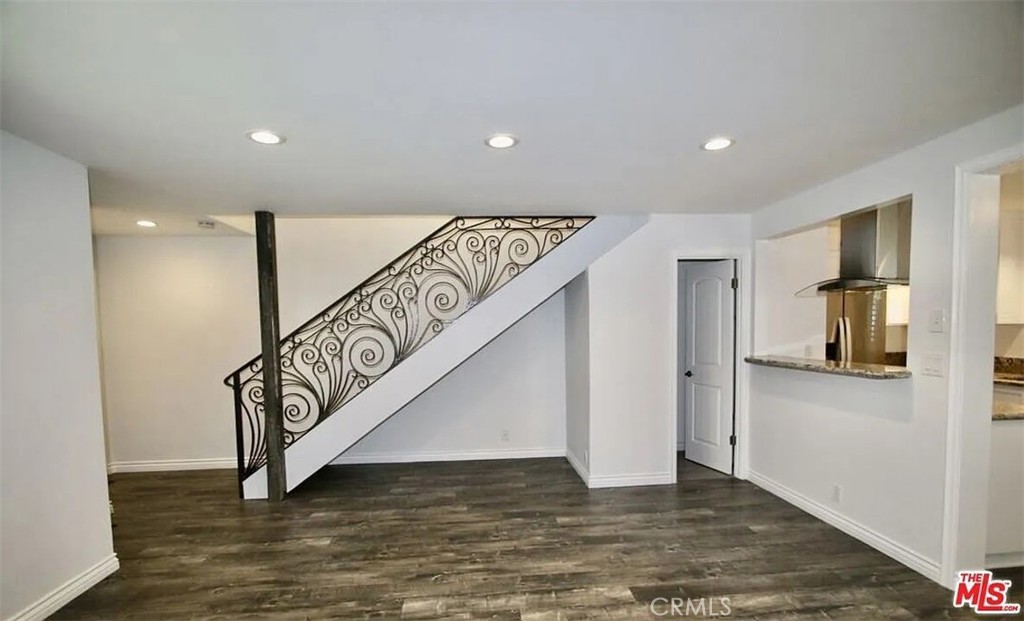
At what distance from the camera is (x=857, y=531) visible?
300 cm

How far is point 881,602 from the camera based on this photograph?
2.35m

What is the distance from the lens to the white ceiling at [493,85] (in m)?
1.37

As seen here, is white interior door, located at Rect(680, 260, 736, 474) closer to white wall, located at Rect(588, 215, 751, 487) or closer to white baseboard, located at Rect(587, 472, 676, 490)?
white wall, located at Rect(588, 215, 751, 487)

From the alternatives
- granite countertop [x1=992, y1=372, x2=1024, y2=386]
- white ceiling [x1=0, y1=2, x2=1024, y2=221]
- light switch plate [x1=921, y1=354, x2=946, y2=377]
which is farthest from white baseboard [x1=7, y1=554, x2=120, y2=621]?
granite countertop [x1=992, y1=372, x2=1024, y2=386]

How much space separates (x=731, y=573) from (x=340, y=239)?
15.4 ft

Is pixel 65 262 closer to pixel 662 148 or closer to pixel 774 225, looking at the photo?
pixel 662 148

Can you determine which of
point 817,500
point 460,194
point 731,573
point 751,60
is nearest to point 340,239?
point 460,194

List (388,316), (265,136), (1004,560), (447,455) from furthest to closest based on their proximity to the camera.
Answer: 1. (447,455)
2. (388,316)
3. (1004,560)
4. (265,136)

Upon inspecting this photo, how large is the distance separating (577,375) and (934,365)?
2730mm

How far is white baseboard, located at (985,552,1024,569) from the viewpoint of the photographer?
2.56m

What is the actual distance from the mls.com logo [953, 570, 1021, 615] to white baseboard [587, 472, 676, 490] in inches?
77.7

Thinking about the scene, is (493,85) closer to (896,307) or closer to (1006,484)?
(1006,484)

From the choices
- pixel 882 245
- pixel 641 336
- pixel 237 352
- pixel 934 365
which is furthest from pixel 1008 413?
pixel 237 352

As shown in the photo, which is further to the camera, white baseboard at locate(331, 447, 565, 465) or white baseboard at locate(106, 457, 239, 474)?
white baseboard at locate(331, 447, 565, 465)
